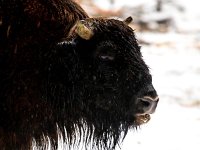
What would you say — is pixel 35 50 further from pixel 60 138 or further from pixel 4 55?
pixel 60 138

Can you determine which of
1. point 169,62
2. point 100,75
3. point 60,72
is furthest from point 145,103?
point 169,62

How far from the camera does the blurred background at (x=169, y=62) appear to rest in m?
6.27

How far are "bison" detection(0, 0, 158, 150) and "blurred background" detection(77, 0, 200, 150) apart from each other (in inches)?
78.7

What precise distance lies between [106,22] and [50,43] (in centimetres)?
44

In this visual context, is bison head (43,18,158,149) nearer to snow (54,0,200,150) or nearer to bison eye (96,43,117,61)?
bison eye (96,43,117,61)

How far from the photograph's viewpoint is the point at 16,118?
382cm

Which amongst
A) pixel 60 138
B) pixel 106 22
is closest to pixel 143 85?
pixel 106 22

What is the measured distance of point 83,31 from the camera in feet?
12.2

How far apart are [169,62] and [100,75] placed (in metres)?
5.71

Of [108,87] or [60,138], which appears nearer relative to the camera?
[108,87]

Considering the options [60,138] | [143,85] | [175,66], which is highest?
[175,66]

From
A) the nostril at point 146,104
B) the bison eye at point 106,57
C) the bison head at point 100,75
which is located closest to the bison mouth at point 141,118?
the bison head at point 100,75

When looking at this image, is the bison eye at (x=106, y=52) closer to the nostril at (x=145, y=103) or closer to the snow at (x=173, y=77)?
the nostril at (x=145, y=103)

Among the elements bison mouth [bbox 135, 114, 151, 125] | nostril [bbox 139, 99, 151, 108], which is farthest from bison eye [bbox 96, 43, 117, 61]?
bison mouth [bbox 135, 114, 151, 125]
